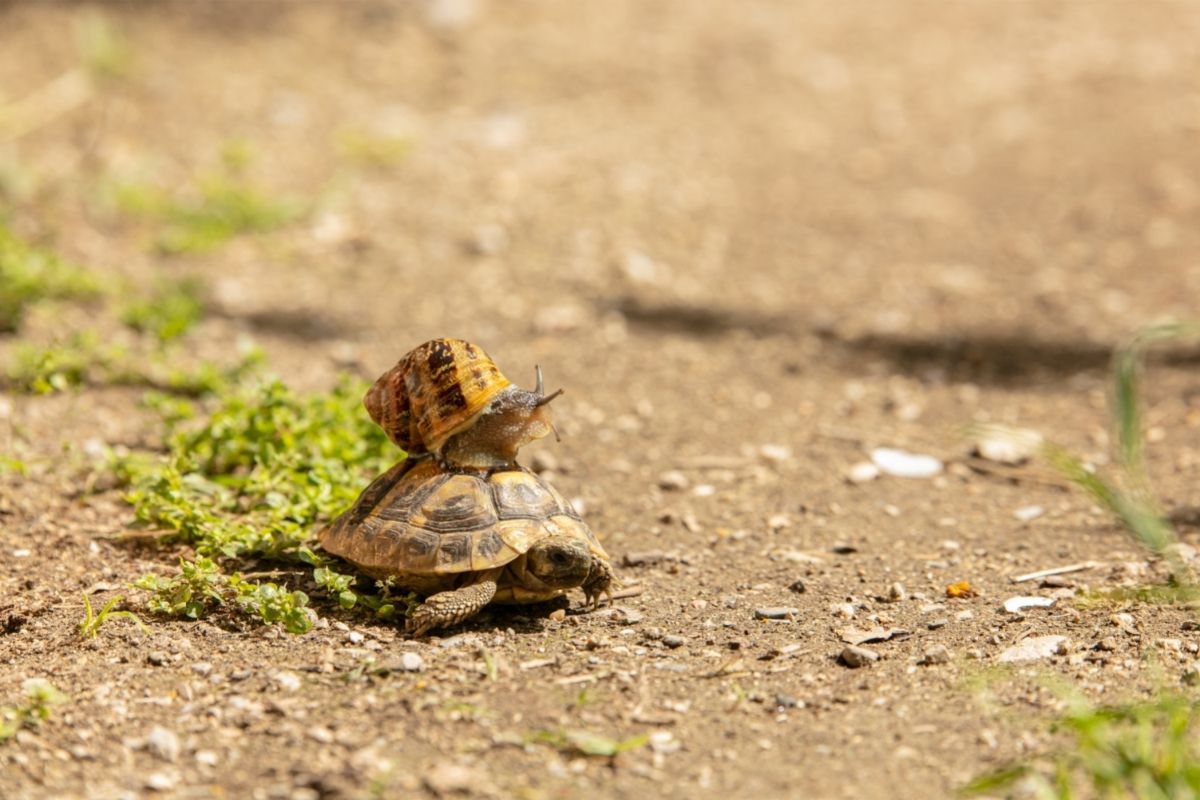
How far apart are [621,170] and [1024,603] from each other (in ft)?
16.9

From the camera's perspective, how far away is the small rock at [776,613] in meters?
3.90

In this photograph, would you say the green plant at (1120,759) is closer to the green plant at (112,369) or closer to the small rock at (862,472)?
the small rock at (862,472)

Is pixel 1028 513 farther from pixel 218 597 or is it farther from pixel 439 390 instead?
pixel 218 597

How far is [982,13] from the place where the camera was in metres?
11.1

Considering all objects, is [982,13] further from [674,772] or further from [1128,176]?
[674,772]

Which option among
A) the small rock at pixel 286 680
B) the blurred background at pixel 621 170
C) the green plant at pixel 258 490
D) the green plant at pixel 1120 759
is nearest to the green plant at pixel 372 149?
the blurred background at pixel 621 170

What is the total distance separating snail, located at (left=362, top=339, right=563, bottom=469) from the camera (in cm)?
379

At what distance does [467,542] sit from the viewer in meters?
3.69

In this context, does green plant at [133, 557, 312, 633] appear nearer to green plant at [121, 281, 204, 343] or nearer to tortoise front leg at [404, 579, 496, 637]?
tortoise front leg at [404, 579, 496, 637]

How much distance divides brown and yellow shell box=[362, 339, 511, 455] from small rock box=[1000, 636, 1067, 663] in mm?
1621

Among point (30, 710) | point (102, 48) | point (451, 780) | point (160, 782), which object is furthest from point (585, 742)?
point (102, 48)

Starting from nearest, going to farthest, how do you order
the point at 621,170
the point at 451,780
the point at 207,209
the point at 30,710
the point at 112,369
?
1. the point at 451,780
2. the point at 30,710
3. the point at 112,369
4. the point at 207,209
5. the point at 621,170

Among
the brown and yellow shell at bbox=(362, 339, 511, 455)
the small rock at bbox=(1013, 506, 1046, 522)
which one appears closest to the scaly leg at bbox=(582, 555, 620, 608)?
the brown and yellow shell at bbox=(362, 339, 511, 455)

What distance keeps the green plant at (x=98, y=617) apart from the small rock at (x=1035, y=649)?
2.42 m
